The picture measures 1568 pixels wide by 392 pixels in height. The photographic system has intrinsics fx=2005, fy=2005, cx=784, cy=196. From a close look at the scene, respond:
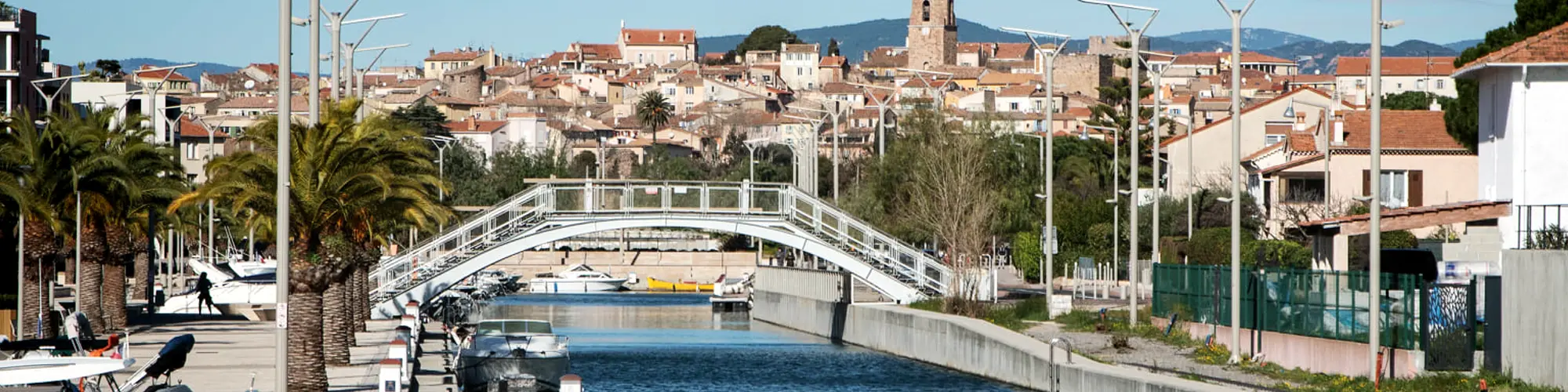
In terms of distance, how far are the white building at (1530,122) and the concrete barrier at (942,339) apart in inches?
279

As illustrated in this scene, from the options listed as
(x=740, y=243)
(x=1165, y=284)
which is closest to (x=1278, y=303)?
(x=1165, y=284)

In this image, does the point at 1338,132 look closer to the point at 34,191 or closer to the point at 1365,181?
the point at 1365,181

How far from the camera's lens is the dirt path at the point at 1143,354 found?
3186 centimetres

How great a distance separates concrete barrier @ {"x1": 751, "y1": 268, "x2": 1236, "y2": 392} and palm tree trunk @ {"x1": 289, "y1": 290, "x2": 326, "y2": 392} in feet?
40.7

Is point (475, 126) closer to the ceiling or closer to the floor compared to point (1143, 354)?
closer to the ceiling

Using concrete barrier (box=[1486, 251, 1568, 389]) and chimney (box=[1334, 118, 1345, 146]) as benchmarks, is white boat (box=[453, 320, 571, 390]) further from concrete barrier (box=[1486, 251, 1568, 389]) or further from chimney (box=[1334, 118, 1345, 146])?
chimney (box=[1334, 118, 1345, 146])

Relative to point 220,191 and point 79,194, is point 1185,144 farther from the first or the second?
point 220,191

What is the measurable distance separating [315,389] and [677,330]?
38.3 meters

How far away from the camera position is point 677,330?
68500 mm

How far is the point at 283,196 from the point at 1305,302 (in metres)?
16.9

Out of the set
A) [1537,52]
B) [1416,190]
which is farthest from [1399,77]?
[1537,52]

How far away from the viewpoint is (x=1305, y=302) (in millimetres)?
32906

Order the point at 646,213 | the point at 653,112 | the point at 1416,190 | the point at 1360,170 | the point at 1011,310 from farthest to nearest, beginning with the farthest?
the point at 653,112, the point at 1360,170, the point at 1416,190, the point at 646,213, the point at 1011,310

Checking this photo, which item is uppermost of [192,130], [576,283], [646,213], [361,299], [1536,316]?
[192,130]
